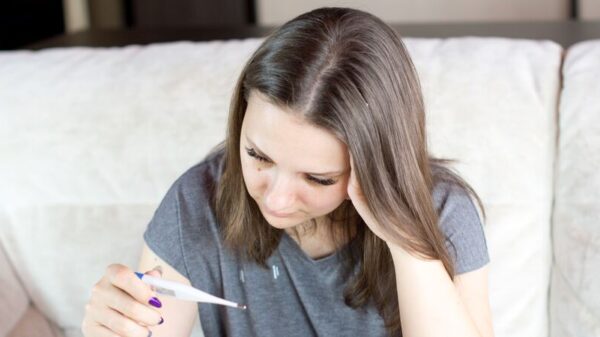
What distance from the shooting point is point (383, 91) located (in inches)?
46.8

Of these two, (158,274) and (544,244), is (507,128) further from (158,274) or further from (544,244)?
(158,274)

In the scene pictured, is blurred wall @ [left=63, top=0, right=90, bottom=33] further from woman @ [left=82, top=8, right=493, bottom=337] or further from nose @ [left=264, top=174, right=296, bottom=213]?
nose @ [left=264, top=174, right=296, bottom=213]

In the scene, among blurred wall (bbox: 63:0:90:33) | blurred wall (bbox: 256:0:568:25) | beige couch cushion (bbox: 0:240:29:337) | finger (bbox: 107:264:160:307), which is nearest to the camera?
finger (bbox: 107:264:160:307)

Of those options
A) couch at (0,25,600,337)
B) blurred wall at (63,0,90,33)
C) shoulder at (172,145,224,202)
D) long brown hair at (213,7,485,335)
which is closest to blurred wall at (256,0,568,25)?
blurred wall at (63,0,90,33)

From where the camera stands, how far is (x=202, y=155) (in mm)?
1646

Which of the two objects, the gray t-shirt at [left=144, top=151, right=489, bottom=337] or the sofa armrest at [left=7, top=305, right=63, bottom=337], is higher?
the gray t-shirt at [left=144, top=151, right=489, bottom=337]

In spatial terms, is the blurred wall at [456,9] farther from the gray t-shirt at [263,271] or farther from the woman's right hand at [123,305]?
the woman's right hand at [123,305]

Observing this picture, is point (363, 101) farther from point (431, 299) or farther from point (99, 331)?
point (99, 331)

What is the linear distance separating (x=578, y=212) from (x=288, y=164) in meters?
0.57

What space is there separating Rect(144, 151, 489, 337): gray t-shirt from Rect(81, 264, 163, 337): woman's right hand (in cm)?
20

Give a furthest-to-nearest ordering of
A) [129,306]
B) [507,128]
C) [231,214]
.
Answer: [507,128]
[231,214]
[129,306]

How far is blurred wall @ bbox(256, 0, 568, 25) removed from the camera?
3699 mm

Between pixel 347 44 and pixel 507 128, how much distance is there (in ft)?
1.54

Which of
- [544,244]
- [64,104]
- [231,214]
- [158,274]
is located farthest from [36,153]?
[544,244]
